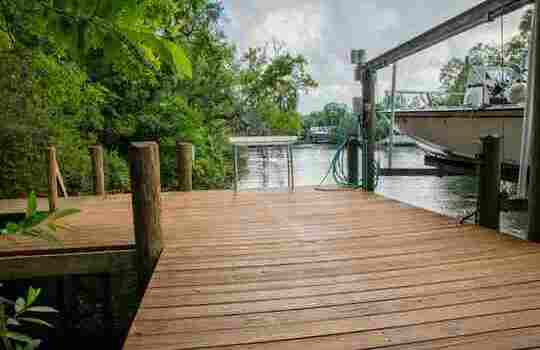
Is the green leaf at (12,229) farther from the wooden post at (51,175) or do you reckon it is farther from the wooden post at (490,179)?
the wooden post at (51,175)

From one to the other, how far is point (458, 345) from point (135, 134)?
→ 9574 millimetres

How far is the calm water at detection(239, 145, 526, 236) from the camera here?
23.2 ft

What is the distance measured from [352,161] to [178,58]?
5066mm

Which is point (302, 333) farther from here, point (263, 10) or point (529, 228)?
point (263, 10)

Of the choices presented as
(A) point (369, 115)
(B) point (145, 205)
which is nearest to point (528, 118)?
(A) point (369, 115)

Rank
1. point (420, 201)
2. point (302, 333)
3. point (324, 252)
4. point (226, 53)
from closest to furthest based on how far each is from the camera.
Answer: point (302, 333)
point (324, 252)
point (420, 201)
point (226, 53)

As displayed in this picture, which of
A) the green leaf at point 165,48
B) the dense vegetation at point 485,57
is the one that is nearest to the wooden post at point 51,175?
the green leaf at point 165,48

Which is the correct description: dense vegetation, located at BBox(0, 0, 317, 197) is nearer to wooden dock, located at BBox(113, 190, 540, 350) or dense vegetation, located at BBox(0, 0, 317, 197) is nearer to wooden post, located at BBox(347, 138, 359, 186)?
wooden dock, located at BBox(113, 190, 540, 350)

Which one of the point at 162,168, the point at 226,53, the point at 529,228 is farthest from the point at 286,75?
the point at 529,228

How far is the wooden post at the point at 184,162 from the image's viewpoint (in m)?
5.37

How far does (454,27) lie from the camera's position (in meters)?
3.42

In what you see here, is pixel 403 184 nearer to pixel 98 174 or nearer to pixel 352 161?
pixel 352 161

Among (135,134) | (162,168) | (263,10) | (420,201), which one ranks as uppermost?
(263,10)

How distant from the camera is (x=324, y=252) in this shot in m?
2.58
